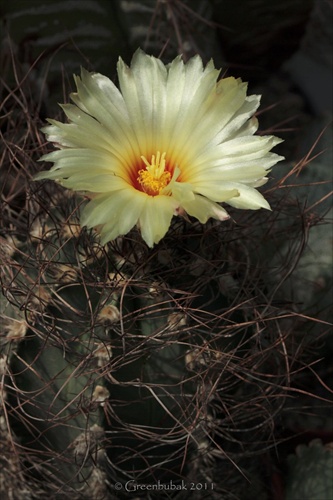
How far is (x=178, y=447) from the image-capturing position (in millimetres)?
1128

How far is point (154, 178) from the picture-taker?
957 mm

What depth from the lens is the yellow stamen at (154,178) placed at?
3.12 ft

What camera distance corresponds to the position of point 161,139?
100 centimetres

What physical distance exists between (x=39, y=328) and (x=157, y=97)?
A: 30cm

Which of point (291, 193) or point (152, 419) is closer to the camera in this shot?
point (152, 419)

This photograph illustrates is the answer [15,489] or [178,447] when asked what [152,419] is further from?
[15,489]

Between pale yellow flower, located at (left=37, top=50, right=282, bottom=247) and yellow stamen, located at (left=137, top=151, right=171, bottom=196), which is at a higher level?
pale yellow flower, located at (left=37, top=50, right=282, bottom=247)

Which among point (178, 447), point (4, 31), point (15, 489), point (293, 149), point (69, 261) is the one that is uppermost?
point (4, 31)

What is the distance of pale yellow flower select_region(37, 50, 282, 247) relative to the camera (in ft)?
3.00

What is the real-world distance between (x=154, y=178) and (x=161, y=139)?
7cm

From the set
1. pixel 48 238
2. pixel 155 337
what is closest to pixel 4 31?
pixel 48 238

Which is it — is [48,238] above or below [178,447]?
above

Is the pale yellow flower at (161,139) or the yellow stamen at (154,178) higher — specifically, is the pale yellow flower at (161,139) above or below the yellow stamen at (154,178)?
above

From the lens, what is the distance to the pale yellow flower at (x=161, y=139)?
0.91 m
